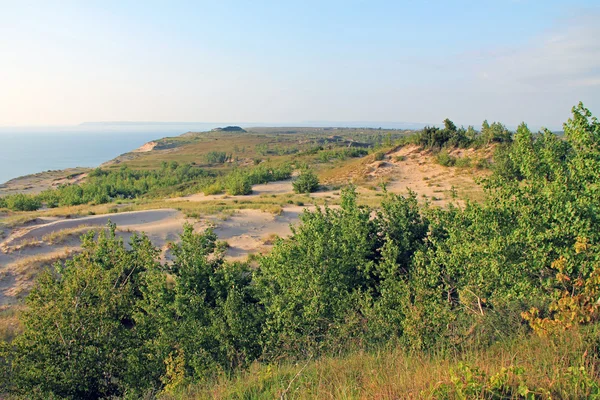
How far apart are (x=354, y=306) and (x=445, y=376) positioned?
3.33 metres

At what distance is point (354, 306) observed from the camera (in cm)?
734

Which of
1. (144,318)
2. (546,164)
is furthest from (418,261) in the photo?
(144,318)

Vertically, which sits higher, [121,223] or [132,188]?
[121,223]

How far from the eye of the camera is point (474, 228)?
21.8 ft

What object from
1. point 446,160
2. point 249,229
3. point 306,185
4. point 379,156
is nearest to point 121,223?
point 249,229

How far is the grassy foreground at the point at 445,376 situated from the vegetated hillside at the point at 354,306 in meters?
0.03

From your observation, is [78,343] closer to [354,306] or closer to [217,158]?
[354,306]

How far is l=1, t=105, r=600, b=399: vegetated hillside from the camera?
16.4 ft

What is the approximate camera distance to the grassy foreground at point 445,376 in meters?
3.45

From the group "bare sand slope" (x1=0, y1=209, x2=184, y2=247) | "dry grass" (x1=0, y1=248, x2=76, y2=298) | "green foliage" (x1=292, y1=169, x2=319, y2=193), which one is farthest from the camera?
"green foliage" (x1=292, y1=169, x2=319, y2=193)

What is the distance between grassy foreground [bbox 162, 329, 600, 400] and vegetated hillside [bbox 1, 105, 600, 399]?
3 centimetres

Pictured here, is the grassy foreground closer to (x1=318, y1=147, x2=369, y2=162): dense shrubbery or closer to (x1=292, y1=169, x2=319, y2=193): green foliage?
(x1=292, y1=169, x2=319, y2=193): green foliage

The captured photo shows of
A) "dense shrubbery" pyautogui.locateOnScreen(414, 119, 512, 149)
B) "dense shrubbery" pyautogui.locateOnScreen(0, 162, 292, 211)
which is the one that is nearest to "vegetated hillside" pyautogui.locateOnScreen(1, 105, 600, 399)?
"dense shrubbery" pyautogui.locateOnScreen(0, 162, 292, 211)

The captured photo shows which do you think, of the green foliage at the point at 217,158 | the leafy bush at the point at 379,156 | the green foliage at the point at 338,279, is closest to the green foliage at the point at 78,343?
the green foliage at the point at 338,279
